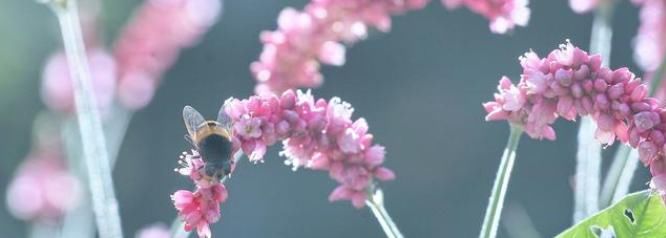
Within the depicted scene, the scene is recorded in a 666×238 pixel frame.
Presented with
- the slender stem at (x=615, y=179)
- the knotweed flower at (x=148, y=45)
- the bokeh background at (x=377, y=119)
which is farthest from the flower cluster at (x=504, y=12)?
the bokeh background at (x=377, y=119)

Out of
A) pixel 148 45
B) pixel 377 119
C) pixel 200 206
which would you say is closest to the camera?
pixel 200 206

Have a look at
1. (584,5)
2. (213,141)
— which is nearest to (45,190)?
(584,5)

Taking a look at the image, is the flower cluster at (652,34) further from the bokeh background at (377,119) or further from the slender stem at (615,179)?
the bokeh background at (377,119)

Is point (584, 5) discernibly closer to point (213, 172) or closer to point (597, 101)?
point (597, 101)

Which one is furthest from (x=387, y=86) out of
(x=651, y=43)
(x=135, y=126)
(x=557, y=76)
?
(x=557, y=76)

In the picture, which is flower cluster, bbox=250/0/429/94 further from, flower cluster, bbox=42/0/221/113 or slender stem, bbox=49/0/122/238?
flower cluster, bbox=42/0/221/113

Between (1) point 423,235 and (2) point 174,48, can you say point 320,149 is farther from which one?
(1) point 423,235
